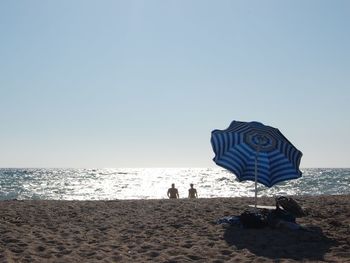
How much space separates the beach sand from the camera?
7.40m

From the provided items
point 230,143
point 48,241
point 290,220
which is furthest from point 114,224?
point 290,220

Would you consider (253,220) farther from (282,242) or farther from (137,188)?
(137,188)

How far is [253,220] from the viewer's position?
9641 mm

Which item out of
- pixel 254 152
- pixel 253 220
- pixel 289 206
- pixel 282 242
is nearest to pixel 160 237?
pixel 253 220

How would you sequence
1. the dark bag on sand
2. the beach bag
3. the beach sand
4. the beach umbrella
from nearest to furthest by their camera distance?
the beach sand
the dark bag on sand
the beach umbrella
the beach bag

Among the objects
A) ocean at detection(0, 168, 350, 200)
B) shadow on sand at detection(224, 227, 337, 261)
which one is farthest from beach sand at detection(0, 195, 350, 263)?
ocean at detection(0, 168, 350, 200)

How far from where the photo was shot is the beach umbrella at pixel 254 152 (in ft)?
32.7

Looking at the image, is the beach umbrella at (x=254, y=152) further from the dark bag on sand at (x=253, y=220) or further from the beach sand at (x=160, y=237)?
the beach sand at (x=160, y=237)

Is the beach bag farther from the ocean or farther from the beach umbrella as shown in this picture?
the ocean

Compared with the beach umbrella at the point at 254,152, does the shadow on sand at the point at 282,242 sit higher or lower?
lower

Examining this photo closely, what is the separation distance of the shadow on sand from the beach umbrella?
4.02 ft

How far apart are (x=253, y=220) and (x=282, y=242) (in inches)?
49.6

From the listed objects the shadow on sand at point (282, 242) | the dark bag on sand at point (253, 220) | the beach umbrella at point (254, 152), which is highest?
the beach umbrella at point (254, 152)

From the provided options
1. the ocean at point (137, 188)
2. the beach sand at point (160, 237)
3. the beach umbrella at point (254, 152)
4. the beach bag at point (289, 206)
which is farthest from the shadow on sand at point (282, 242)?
the ocean at point (137, 188)
